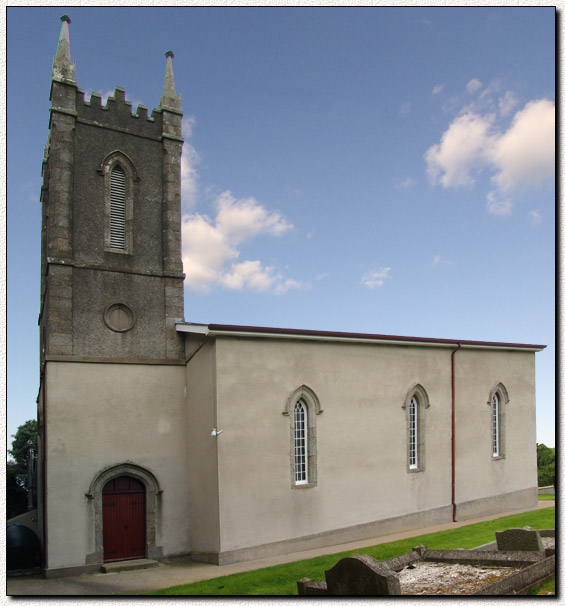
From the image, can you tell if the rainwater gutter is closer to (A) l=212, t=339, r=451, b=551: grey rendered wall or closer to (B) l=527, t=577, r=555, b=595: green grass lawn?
(A) l=212, t=339, r=451, b=551: grey rendered wall

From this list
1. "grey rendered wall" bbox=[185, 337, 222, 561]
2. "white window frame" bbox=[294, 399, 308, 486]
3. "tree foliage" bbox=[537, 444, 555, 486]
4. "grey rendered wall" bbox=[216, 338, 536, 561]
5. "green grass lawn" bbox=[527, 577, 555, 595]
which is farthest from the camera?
"tree foliage" bbox=[537, 444, 555, 486]

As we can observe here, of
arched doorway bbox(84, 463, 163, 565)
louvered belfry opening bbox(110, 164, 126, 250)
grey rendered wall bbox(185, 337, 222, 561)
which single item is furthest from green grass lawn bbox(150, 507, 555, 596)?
louvered belfry opening bbox(110, 164, 126, 250)

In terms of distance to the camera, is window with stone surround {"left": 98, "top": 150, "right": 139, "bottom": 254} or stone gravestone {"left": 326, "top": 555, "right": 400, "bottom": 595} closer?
stone gravestone {"left": 326, "top": 555, "right": 400, "bottom": 595}

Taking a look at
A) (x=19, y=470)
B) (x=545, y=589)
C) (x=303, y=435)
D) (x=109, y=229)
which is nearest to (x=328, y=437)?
(x=303, y=435)

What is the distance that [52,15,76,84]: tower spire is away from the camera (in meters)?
18.3

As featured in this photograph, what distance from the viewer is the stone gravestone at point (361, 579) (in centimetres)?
977

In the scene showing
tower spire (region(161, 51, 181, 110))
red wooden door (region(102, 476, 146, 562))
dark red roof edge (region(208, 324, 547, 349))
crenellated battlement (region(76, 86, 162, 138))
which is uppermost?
tower spire (region(161, 51, 181, 110))

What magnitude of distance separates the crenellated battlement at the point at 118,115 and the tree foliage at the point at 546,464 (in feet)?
85.3

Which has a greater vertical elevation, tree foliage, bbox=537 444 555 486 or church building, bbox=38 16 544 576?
church building, bbox=38 16 544 576

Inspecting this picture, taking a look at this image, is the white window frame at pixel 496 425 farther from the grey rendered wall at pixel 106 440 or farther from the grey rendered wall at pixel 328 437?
the grey rendered wall at pixel 106 440

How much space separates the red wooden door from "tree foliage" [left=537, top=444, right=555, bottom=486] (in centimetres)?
2318

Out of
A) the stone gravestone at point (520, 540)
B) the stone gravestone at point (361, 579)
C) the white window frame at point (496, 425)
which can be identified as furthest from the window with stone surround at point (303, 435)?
the white window frame at point (496, 425)

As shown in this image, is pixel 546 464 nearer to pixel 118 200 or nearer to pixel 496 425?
pixel 496 425

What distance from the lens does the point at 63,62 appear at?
18.5 metres
